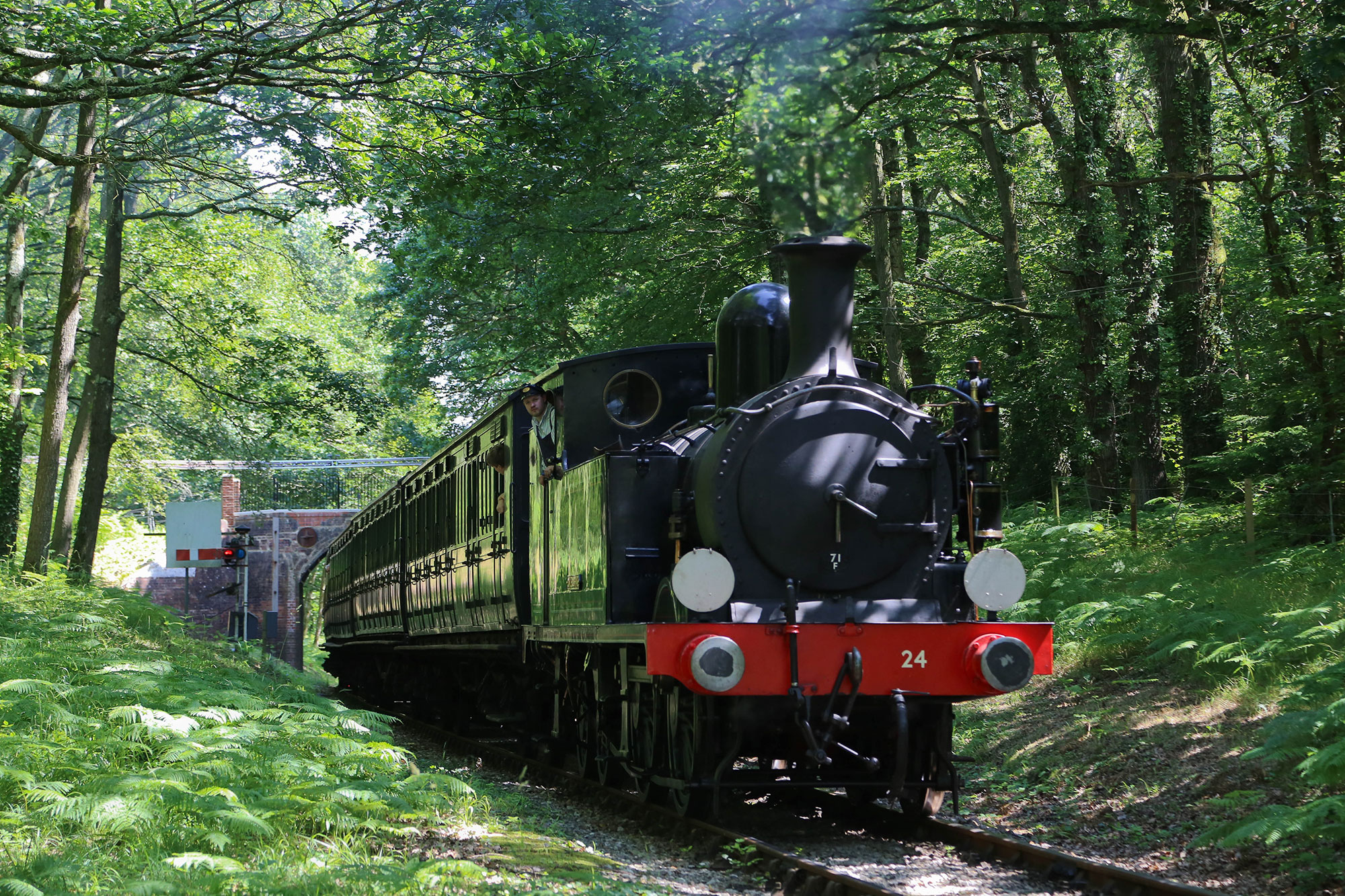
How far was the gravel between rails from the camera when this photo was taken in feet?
19.5

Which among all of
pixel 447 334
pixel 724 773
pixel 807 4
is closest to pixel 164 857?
pixel 724 773

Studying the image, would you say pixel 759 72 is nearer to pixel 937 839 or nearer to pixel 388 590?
pixel 937 839

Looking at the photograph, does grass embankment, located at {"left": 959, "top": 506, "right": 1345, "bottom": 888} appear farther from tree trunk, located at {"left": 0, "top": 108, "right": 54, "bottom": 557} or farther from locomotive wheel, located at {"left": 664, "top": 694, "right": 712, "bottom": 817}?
tree trunk, located at {"left": 0, "top": 108, "right": 54, "bottom": 557}

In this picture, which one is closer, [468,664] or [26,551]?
[468,664]

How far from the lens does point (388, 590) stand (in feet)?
58.2

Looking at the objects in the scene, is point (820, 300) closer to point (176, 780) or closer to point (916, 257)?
point (176, 780)

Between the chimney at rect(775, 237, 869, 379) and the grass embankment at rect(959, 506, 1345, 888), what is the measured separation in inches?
121

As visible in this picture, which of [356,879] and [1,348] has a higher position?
[1,348]

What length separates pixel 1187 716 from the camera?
8.62 m

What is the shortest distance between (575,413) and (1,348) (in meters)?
11.1

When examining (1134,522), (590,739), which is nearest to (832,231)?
(590,739)

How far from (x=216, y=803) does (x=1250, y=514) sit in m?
11.0

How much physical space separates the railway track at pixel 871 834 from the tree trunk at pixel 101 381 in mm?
12547

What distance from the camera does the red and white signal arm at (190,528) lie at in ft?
59.6
